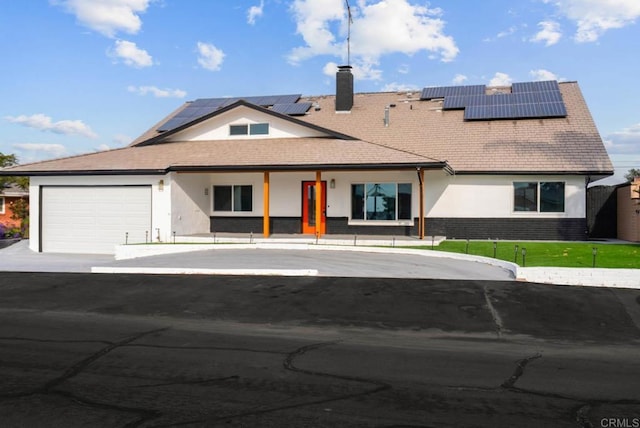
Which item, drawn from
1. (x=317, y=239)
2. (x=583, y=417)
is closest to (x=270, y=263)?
(x=317, y=239)

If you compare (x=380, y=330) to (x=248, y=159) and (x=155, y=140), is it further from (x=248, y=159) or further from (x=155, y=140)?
(x=155, y=140)

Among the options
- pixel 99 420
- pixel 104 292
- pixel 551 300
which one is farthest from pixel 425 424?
pixel 104 292

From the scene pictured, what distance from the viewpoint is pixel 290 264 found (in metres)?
14.1

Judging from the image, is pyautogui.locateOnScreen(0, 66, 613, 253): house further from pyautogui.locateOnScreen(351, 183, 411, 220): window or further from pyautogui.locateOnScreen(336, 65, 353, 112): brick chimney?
pyautogui.locateOnScreen(336, 65, 353, 112): brick chimney

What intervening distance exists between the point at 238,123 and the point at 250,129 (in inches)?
24.0

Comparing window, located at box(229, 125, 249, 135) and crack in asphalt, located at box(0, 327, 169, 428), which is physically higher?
window, located at box(229, 125, 249, 135)

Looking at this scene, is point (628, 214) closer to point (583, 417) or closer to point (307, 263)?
point (307, 263)

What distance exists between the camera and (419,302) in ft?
32.5

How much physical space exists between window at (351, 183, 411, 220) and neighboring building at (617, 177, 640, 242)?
7772mm

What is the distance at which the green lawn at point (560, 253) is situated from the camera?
12836 millimetres

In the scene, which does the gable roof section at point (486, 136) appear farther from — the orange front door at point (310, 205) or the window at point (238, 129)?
the window at point (238, 129)

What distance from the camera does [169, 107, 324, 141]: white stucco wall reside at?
2159cm

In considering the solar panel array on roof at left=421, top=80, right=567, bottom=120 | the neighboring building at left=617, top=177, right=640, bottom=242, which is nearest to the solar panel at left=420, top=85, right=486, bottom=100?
the solar panel array on roof at left=421, top=80, right=567, bottom=120

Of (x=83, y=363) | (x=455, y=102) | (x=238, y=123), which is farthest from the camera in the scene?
(x=455, y=102)
